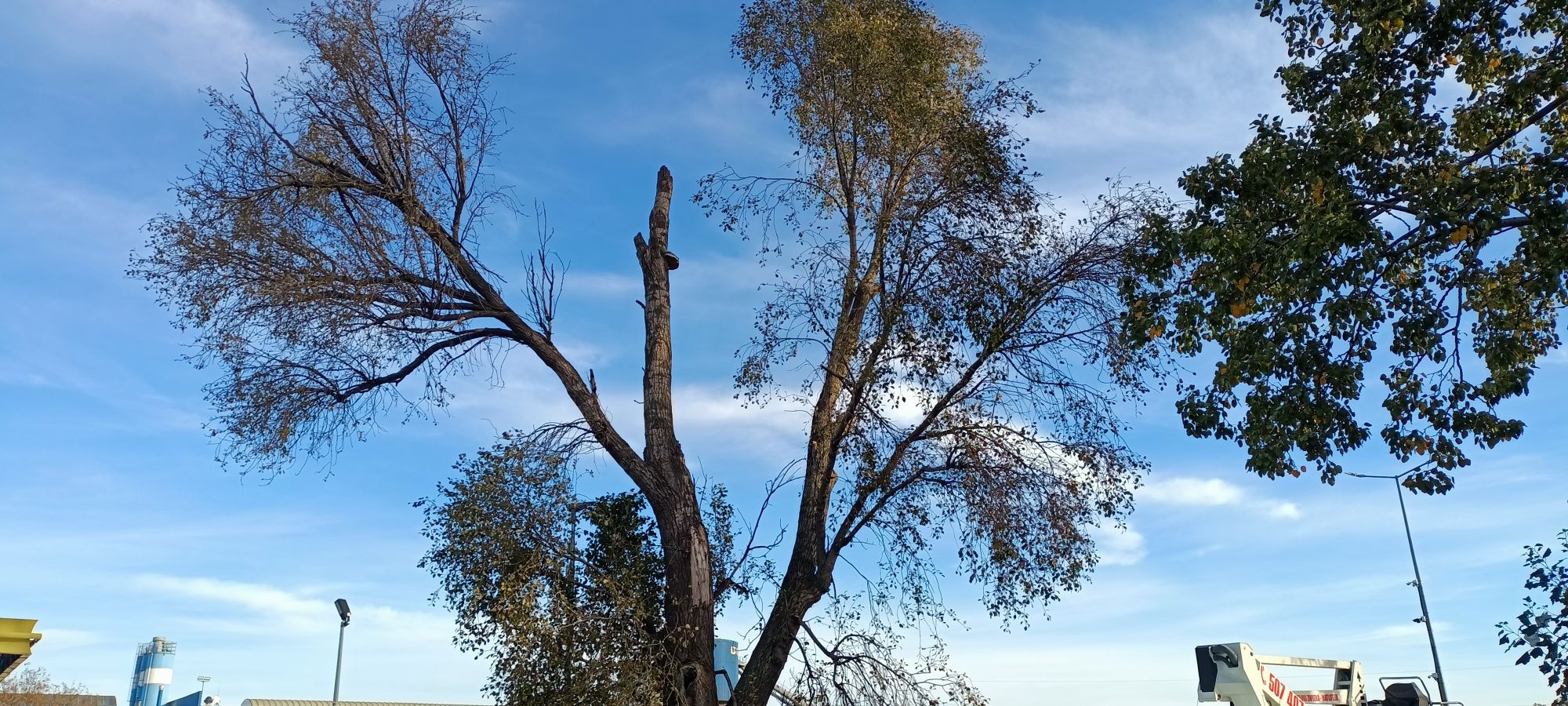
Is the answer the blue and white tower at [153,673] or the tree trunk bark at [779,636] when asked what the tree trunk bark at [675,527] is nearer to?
the tree trunk bark at [779,636]

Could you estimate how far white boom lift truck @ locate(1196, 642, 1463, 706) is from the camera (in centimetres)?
1584

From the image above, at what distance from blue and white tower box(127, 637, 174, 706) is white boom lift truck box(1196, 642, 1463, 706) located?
111629 millimetres

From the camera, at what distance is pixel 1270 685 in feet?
52.7

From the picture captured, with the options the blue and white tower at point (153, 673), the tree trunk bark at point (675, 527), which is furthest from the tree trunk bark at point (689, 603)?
the blue and white tower at point (153, 673)

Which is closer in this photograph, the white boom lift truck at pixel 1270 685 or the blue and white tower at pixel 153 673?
the white boom lift truck at pixel 1270 685

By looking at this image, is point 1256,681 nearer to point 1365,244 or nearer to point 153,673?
→ point 1365,244

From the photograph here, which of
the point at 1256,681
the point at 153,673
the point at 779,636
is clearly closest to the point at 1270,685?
the point at 1256,681

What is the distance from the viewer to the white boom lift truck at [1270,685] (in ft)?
52.0

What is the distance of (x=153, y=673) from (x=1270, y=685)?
115230mm

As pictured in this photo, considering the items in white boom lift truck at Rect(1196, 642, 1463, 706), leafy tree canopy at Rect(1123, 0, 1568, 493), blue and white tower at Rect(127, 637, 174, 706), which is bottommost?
white boom lift truck at Rect(1196, 642, 1463, 706)

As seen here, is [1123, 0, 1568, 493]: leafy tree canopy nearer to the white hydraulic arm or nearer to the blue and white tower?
the white hydraulic arm

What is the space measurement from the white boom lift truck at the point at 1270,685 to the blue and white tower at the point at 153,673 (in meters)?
112

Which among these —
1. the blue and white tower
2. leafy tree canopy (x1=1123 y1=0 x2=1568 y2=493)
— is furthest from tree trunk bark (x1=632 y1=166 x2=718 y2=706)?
the blue and white tower

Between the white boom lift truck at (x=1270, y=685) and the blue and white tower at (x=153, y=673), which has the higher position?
the blue and white tower at (x=153, y=673)
